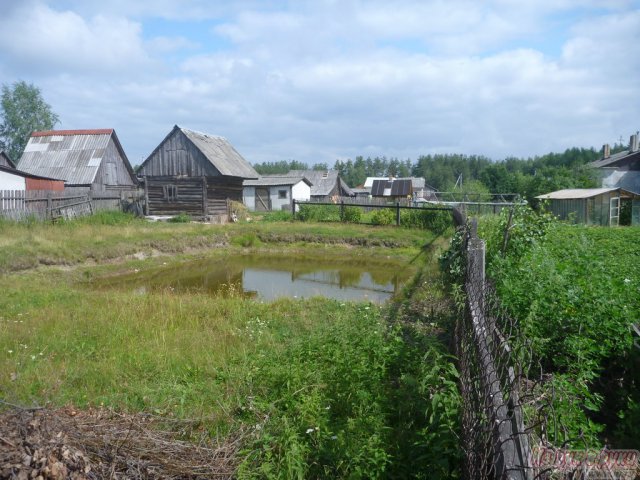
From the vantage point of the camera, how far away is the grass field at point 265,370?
382cm

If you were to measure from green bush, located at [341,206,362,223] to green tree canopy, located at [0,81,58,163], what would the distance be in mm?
49747

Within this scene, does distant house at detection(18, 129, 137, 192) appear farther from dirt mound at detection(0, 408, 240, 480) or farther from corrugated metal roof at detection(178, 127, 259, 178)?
dirt mound at detection(0, 408, 240, 480)

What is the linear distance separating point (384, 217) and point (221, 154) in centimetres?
1185

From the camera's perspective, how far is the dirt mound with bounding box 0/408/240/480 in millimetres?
3230

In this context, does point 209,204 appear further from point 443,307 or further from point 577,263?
point 577,263

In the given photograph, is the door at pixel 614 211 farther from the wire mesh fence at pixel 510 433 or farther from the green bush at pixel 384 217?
the wire mesh fence at pixel 510 433

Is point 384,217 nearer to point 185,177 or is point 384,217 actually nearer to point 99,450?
point 185,177

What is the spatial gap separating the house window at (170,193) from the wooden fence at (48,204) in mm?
3470

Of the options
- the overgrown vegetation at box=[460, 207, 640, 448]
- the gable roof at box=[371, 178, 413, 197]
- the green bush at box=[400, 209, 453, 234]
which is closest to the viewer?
the overgrown vegetation at box=[460, 207, 640, 448]

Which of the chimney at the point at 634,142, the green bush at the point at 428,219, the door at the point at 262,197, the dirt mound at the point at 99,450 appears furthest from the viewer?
the door at the point at 262,197

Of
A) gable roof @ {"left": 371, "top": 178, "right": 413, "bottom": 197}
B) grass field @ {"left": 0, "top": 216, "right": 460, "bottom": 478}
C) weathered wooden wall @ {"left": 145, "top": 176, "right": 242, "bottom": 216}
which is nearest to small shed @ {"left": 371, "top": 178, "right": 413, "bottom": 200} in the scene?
gable roof @ {"left": 371, "top": 178, "right": 413, "bottom": 197}

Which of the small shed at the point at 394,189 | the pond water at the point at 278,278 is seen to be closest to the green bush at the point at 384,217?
the pond water at the point at 278,278

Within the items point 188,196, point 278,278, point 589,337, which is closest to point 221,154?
point 188,196

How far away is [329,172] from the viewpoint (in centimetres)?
6300
